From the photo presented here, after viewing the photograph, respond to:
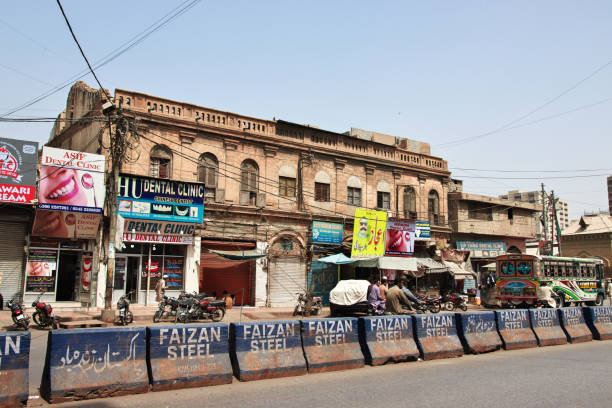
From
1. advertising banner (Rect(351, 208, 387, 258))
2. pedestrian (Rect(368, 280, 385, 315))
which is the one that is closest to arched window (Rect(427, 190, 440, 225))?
advertising banner (Rect(351, 208, 387, 258))

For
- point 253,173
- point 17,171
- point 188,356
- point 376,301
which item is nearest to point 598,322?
point 376,301

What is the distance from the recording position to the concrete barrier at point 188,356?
717 cm

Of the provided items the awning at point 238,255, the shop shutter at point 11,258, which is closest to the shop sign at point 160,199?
the awning at point 238,255

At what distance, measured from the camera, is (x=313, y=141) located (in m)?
27.4

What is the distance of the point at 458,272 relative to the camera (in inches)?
1192

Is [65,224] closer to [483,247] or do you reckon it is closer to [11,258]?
[11,258]

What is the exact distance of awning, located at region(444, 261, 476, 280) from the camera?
30047 millimetres

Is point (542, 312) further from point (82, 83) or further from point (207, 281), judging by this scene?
point (82, 83)

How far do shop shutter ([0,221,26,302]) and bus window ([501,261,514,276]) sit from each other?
2201 centimetres

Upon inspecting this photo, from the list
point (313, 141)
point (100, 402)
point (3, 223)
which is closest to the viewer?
point (100, 402)

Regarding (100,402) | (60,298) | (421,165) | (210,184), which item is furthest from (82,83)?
(100,402)

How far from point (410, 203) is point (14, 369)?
27.1m

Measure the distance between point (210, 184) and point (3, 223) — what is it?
335 inches

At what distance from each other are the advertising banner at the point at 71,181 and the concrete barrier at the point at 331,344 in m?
14.3
